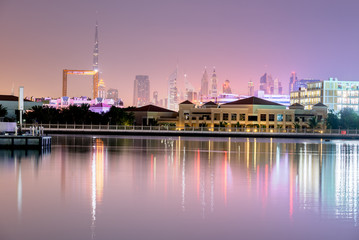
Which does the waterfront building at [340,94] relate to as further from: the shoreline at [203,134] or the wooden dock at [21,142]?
the wooden dock at [21,142]

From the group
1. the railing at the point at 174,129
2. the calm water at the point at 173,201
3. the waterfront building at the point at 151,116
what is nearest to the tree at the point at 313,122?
the railing at the point at 174,129

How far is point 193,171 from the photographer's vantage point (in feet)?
104

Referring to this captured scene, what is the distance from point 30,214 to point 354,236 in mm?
9762

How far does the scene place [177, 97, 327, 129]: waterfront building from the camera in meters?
110

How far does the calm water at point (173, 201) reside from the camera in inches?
640

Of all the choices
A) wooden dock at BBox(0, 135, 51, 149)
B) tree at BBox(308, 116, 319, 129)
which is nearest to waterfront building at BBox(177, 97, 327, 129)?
tree at BBox(308, 116, 319, 129)

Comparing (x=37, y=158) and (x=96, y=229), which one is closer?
(x=96, y=229)

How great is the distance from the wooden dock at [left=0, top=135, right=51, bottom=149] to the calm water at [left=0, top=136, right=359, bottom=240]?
9124 millimetres

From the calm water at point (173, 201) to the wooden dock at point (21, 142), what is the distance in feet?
29.9

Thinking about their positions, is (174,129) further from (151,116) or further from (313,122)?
(313,122)

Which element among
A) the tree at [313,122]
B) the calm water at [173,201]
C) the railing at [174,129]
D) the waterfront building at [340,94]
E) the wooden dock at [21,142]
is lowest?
the calm water at [173,201]

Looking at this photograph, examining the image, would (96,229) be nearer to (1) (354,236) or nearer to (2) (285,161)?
(1) (354,236)

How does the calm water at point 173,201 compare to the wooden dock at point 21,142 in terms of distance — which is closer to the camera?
the calm water at point 173,201

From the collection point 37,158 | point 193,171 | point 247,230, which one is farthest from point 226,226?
point 37,158
